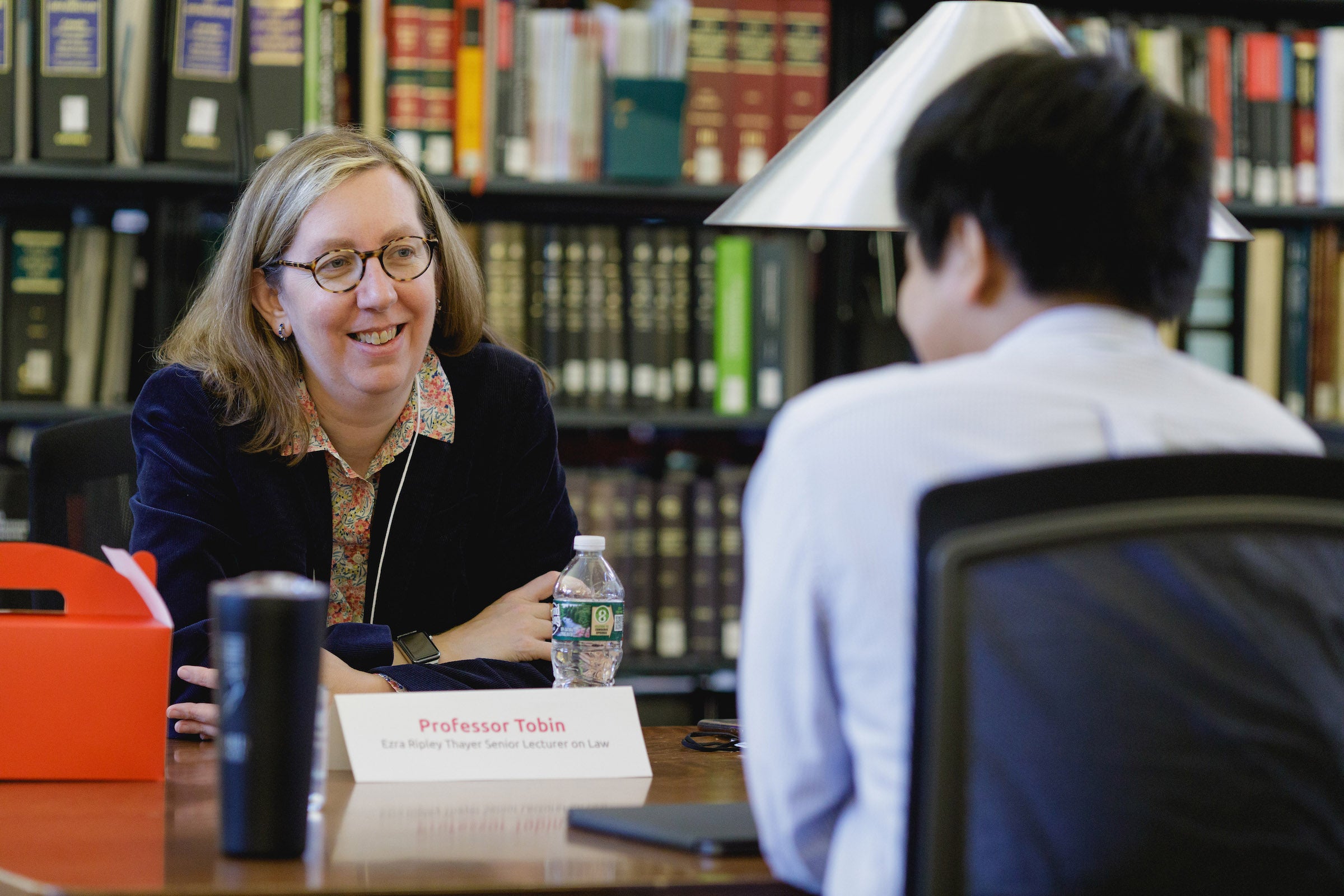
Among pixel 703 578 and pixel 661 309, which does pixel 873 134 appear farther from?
pixel 703 578

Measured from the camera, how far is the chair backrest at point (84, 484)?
6.36 ft

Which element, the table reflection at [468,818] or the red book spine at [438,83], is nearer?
the table reflection at [468,818]

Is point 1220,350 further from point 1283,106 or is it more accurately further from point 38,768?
point 38,768

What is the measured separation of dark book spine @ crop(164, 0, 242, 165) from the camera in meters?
2.46

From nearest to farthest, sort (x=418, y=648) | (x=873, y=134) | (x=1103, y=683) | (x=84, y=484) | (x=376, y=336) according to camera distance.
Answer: (x=1103, y=683), (x=873, y=134), (x=418, y=648), (x=376, y=336), (x=84, y=484)

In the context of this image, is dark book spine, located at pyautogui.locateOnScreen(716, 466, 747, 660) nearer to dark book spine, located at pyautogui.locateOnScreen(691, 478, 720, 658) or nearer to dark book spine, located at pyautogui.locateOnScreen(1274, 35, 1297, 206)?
dark book spine, located at pyautogui.locateOnScreen(691, 478, 720, 658)

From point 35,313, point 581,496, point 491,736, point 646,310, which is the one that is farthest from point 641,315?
point 491,736

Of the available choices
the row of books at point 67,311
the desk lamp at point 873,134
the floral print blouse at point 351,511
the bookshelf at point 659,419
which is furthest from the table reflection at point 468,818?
the row of books at point 67,311

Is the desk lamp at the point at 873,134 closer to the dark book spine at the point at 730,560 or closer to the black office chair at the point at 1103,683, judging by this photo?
the black office chair at the point at 1103,683

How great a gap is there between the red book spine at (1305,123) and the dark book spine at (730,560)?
4.15ft

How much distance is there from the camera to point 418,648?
1612mm

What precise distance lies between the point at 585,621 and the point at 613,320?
1058 millimetres

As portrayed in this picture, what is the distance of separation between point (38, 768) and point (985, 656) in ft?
2.66

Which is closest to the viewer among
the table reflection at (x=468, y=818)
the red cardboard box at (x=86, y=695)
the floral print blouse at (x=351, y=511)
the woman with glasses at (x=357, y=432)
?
the table reflection at (x=468, y=818)
